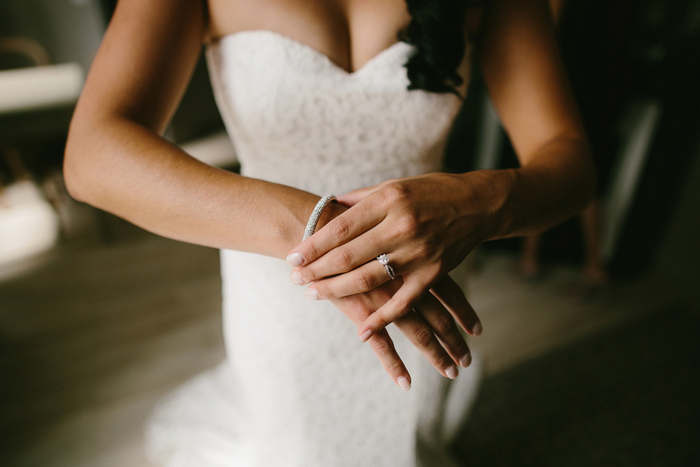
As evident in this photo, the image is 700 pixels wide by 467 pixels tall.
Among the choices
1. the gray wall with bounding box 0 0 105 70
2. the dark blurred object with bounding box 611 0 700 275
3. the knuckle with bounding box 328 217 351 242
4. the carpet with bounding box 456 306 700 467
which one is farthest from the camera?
the gray wall with bounding box 0 0 105 70

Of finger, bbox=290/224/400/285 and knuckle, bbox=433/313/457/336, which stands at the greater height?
finger, bbox=290/224/400/285

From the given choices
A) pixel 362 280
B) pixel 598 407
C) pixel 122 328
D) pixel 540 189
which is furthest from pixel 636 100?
pixel 122 328

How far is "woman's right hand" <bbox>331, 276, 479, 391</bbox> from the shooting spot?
1.87 feet

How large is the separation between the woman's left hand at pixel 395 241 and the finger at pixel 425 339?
23 millimetres

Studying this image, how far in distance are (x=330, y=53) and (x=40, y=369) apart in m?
1.90

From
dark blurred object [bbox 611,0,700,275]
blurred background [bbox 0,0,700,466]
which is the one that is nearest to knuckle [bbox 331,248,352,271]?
blurred background [bbox 0,0,700,466]

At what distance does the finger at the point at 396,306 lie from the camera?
A: 21.5 inches

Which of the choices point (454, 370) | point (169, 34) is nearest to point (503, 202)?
point (454, 370)

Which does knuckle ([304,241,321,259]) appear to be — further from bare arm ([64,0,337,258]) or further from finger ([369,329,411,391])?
finger ([369,329,411,391])

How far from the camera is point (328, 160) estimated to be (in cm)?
78

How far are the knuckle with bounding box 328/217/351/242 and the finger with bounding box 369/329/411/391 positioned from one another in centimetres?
16

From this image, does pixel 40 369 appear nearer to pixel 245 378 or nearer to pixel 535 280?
pixel 245 378

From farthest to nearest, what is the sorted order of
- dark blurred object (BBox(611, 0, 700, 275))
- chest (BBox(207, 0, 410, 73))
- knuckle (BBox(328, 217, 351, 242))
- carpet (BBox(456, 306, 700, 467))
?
dark blurred object (BBox(611, 0, 700, 275)), carpet (BBox(456, 306, 700, 467)), chest (BBox(207, 0, 410, 73)), knuckle (BBox(328, 217, 351, 242))

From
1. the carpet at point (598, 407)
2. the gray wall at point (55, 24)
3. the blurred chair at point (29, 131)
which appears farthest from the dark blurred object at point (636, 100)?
the gray wall at point (55, 24)
